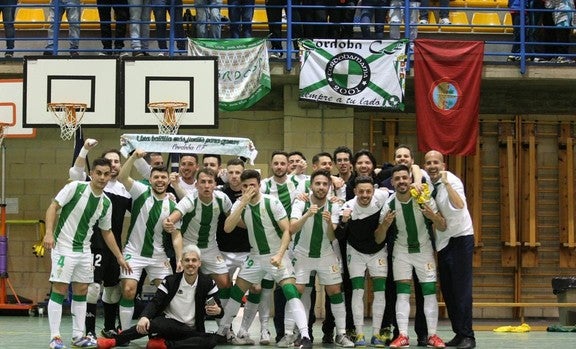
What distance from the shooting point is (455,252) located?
12297 mm

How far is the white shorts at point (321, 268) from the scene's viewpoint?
40.3 feet

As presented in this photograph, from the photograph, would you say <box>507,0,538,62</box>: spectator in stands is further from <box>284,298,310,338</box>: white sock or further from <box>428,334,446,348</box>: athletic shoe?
<box>284,298,310,338</box>: white sock

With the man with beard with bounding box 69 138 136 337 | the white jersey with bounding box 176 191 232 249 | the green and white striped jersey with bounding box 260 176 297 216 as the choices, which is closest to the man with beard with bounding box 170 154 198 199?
the white jersey with bounding box 176 191 232 249

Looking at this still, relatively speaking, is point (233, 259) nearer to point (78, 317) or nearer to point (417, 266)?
point (78, 317)

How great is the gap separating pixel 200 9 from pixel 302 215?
22.3 ft

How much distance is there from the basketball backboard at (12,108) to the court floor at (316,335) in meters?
2.74

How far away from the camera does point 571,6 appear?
18.1m

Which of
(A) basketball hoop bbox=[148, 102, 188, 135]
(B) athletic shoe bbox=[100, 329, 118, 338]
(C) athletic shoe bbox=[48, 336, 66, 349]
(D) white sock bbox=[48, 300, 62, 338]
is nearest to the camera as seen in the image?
(C) athletic shoe bbox=[48, 336, 66, 349]

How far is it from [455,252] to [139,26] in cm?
787

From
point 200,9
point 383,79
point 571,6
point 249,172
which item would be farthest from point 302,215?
point 571,6

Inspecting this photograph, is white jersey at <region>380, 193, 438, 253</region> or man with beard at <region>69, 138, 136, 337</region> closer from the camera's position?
white jersey at <region>380, 193, 438, 253</region>

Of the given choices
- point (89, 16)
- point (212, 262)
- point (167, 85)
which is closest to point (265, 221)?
point (212, 262)

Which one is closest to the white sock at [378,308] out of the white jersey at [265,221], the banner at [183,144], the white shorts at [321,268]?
the white shorts at [321,268]

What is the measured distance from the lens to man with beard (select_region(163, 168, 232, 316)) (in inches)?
485
